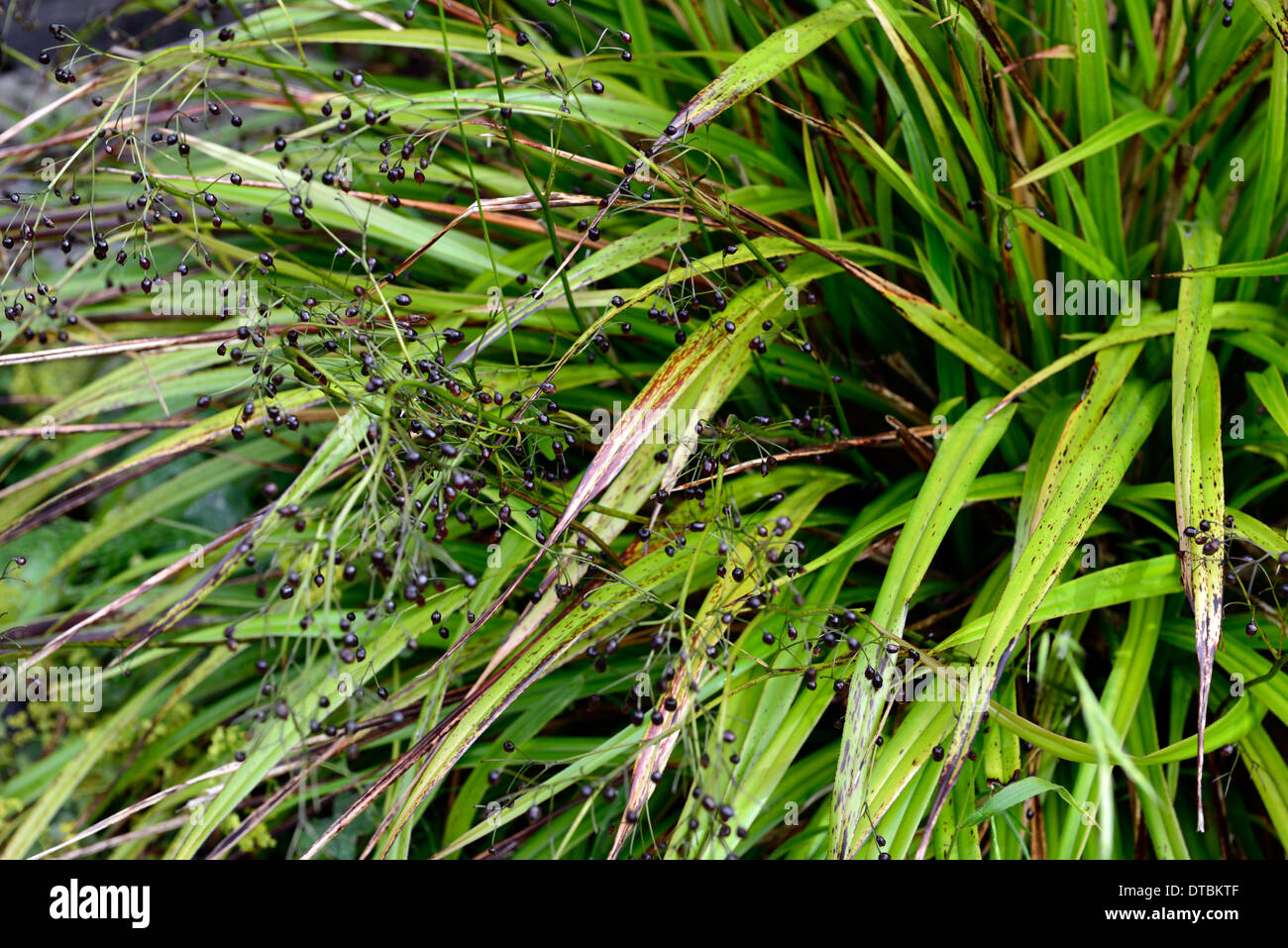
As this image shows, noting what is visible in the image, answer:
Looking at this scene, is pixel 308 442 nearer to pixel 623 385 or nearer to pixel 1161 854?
pixel 623 385

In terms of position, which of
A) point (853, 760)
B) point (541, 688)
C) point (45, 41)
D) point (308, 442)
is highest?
point (45, 41)

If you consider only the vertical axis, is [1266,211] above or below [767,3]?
below

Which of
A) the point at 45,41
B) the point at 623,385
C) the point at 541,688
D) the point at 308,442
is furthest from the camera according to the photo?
the point at 45,41

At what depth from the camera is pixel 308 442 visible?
1.86 metres

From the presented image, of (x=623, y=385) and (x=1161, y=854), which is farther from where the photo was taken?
(x=623, y=385)

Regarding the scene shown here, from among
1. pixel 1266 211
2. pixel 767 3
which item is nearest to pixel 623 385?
pixel 767 3

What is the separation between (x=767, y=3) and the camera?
1.52 m

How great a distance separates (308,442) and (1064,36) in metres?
1.60
